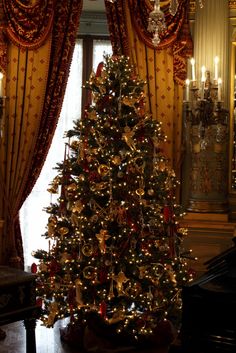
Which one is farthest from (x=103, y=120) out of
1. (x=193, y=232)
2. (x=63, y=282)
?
(x=193, y=232)

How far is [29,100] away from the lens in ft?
23.3

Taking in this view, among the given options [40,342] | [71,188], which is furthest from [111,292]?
[71,188]

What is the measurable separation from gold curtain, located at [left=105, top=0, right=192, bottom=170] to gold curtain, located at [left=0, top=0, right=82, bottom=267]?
507mm

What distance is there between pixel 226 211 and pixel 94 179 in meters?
1.84

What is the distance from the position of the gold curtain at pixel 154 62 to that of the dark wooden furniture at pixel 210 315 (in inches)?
131

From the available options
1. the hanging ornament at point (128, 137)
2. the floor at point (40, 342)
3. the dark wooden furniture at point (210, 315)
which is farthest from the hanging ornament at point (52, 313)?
the dark wooden furniture at point (210, 315)

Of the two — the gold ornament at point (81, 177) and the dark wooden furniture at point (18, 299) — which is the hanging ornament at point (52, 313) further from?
the gold ornament at point (81, 177)

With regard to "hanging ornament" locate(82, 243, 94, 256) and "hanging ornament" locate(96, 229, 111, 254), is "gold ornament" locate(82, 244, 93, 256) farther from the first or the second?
"hanging ornament" locate(96, 229, 111, 254)

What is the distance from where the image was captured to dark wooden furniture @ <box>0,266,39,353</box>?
161 inches

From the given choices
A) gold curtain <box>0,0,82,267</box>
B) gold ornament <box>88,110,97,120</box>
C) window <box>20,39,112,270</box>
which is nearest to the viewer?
gold ornament <box>88,110,97,120</box>

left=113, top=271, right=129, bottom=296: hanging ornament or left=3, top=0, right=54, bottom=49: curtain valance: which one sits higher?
left=3, top=0, right=54, bottom=49: curtain valance

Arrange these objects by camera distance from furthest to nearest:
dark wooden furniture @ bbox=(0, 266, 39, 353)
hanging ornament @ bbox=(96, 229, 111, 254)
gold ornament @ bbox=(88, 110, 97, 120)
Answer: gold ornament @ bbox=(88, 110, 97, 120)
hanging ornament @ bbox=(96, 229, 111, 254)
dark wooden furniture @ bbox=(0, 266, 39, 353)

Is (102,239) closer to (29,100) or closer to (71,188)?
(71,188)

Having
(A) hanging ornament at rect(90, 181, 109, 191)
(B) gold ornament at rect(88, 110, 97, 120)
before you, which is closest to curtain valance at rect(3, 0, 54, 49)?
(B) gold ornament at rect(88, 110, 97, 120)
